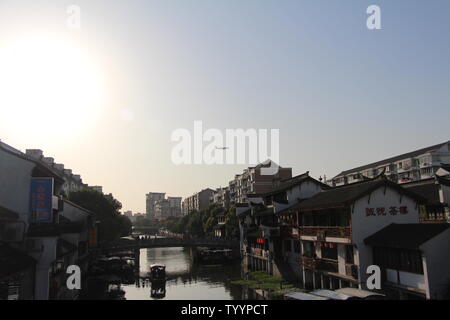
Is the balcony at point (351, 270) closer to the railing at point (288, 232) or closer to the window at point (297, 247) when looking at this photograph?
the railing at point (288, 232)

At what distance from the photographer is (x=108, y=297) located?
41.8m

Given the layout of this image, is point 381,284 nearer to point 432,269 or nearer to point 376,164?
point 432,269

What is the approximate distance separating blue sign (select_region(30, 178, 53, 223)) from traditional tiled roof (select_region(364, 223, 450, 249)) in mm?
25928

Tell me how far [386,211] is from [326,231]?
6101 mm

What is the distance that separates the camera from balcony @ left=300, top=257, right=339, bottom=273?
3523 centimetres

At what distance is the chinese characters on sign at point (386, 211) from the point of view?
32281mm

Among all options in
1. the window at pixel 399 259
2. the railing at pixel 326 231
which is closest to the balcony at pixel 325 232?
the railing at pixel 326 231

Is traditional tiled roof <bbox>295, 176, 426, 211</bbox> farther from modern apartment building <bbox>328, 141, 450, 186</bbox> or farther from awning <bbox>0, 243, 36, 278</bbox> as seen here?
modern apartment building <bbox>328, 141, 450, 186</bbox>

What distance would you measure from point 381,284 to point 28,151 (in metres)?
89.3

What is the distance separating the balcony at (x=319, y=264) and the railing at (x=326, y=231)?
8.39 feet

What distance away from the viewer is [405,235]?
28125 millimetres

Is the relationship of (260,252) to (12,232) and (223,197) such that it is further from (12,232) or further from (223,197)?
(223,197)

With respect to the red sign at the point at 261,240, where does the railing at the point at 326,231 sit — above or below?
above

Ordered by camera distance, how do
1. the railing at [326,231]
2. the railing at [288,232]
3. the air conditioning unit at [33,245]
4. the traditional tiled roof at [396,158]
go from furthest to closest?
the traditional tiled roof at [396,158] < the railing at [288,232] < the railing at [326,231] < the air conditioning unit at [33,245]
